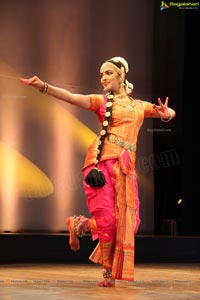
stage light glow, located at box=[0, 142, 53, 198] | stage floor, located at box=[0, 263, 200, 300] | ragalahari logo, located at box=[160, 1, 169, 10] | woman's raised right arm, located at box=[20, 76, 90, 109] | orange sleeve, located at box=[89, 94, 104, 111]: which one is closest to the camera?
stage floor, located at box=[0, 263, 200, 300]

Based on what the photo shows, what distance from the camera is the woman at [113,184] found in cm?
425

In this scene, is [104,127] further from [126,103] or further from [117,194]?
[117,194]

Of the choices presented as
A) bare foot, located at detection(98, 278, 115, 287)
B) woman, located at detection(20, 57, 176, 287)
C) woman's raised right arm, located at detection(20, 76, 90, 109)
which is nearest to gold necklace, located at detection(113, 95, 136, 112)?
woman, located at detection(20, 57, 176, 287)

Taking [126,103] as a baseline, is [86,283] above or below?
below

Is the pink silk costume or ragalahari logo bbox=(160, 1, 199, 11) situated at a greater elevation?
ragalahari logo bbox=(160, 1, 199, 11)

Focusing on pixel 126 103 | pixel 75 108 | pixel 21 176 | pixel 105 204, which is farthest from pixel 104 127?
pixel 75 108

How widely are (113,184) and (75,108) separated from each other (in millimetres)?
3668

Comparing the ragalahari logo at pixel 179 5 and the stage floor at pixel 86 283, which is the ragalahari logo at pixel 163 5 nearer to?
the ragalahari logo at pixel 179 5

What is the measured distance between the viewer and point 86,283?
4469 millimetres

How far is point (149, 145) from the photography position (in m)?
8.55

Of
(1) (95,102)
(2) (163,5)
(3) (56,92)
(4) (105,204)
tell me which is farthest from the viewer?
(2) (163,5)

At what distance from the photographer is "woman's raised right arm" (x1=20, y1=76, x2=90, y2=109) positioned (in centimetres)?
405

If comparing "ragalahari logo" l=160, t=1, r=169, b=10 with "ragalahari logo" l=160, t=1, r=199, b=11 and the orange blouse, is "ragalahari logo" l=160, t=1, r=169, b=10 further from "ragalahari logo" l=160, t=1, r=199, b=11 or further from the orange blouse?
the orange blouse

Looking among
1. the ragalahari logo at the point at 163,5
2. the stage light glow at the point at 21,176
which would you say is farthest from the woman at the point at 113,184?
the ragalahari logo at the point at 163,5
